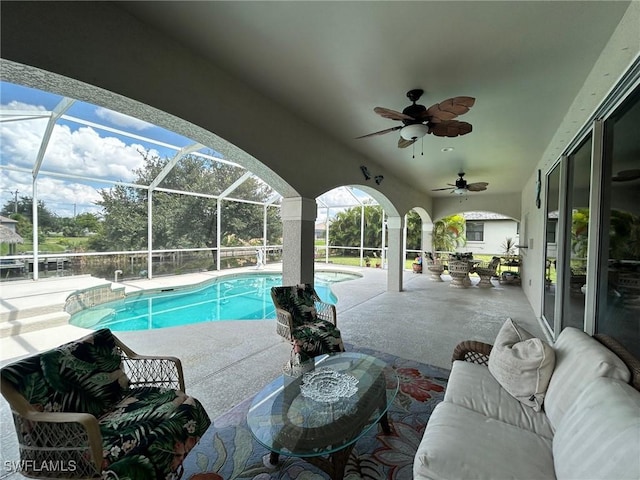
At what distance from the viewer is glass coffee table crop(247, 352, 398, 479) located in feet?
4.92

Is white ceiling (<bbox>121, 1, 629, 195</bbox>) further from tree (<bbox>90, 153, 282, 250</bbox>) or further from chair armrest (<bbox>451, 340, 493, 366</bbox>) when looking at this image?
tree (<bbox>90, 153, 282, 250</bbox>)

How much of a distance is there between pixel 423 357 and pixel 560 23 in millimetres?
3245

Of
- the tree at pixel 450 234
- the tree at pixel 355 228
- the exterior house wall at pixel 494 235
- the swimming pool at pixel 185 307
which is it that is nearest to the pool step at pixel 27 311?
the swimming pool at pixel 185 307

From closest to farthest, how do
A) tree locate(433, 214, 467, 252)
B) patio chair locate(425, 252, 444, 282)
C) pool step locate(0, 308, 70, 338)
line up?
pool step locate(0, 308, 70, 338) < patio chair locate(425, 252, 444, 282) < tree locate(433, 214, 467, 252)

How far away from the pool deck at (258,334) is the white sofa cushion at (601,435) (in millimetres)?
1880

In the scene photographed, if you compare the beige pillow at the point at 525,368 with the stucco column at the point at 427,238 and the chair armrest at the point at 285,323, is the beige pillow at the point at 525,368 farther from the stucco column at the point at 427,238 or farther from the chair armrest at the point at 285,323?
the stucco column at the point at 427,238

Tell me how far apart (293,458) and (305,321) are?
158cm

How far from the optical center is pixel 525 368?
175 centimetres

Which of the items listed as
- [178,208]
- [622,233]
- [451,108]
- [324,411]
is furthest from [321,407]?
[178,208]

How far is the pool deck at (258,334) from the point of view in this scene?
2.67 metres

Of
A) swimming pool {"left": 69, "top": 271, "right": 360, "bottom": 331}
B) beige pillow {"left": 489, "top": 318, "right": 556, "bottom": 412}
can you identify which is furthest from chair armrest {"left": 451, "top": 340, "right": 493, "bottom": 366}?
swimming pool {"left": 69, "top": 271, "right": 360, "bottom": 331}

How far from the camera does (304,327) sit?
308cm

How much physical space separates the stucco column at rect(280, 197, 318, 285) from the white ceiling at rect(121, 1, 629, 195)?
1160 millimetres

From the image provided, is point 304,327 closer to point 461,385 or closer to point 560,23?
point 461,385
